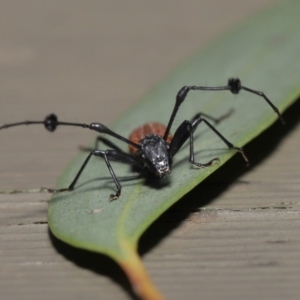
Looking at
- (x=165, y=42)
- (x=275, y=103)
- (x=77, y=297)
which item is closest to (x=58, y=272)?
(x=77, y=297)

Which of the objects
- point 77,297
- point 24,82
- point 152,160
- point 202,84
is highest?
point 202,84

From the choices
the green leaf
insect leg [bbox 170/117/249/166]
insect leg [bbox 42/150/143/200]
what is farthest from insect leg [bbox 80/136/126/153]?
insect leg [bbox 170/117/249/166]

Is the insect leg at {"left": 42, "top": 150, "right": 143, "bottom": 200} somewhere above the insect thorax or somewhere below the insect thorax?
below

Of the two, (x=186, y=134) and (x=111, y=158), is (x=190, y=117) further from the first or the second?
(x=111, y=158)

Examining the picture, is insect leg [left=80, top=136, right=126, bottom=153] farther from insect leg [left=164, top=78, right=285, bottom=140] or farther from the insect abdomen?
insect leg [left=164, top=78, right=285, bottom=140]

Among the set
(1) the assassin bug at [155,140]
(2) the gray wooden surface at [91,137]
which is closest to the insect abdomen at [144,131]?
(1) the assassin bug at [155,140]

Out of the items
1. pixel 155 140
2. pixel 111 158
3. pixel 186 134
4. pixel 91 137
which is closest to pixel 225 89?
pixel 186 134

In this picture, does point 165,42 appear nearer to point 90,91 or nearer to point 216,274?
point 90,91
